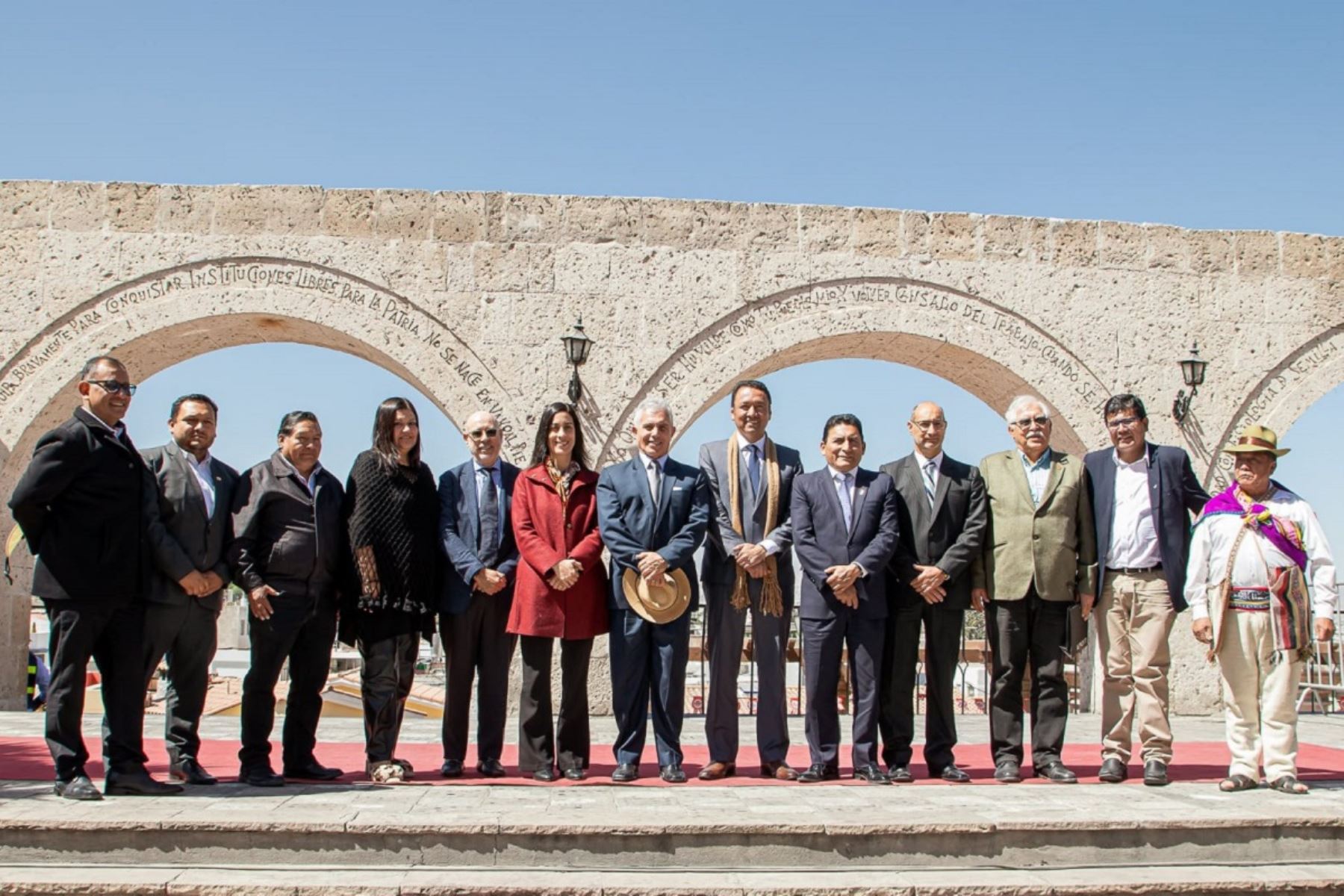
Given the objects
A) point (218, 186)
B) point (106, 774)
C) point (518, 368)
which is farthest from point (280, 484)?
point (218, 186)

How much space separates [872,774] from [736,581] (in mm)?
992

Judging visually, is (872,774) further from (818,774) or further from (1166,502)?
(1166,502)

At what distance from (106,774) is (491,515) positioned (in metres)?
1.84

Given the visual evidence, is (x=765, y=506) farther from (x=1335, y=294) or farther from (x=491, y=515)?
(x=1335, y=294)

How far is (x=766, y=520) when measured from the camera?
18.1 feet

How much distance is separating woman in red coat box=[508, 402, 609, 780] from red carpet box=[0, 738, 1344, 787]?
0.59 feet

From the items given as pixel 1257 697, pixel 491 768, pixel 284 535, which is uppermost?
pixel 284 535

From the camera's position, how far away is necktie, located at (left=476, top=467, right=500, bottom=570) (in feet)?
18.1

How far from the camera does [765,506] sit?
18.2 feet

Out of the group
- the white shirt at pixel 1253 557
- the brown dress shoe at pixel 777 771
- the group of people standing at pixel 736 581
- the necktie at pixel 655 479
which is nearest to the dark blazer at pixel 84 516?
the group of people standing at pixel 736 581

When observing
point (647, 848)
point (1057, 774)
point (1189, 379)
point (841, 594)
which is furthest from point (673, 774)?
point (1189, 379)

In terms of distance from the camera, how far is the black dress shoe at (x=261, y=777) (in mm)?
4906

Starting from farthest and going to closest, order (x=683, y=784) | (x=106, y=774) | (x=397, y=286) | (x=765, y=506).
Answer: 1. (x=397, y=286)
2. (x=765, y=506)
3. (x=683, y=784)
4. (x=106, y=774)

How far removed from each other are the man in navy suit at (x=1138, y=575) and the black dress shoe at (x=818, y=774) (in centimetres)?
113
